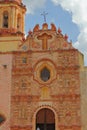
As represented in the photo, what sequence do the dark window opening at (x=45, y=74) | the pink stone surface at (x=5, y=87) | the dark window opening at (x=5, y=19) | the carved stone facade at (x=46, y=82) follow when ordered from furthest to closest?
the dark window opening at (x=5, y=19) → the dark window opening at (x=45, y=74) → the pink stone surface at (x=5, y=87) → the carved stone facade at (x=46, y=82)

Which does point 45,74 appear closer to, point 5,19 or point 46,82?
point 46,82

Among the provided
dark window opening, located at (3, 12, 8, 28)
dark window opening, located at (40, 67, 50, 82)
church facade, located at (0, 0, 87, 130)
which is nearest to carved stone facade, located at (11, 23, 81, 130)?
church facade, located at (0, 0, 87, 130)

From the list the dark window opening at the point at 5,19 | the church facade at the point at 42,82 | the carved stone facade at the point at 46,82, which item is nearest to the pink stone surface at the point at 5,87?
the church facade at the point at 42,82

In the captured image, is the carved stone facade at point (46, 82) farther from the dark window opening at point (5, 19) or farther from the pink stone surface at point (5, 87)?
the dark window opening at point (5, 19)

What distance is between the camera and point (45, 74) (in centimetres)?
2605

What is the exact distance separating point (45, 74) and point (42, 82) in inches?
31.9

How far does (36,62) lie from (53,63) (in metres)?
1.30

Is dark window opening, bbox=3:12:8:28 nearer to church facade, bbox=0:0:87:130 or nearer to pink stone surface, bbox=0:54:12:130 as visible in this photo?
church facade, bbox=0:0:87:130

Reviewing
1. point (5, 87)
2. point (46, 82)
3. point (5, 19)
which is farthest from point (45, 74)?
point (5, 19)

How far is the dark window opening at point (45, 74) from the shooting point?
25828mm

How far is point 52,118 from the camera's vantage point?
24969 mm

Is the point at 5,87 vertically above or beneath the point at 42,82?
beneath

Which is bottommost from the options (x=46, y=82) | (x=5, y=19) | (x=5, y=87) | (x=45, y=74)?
(x=5, y=87)

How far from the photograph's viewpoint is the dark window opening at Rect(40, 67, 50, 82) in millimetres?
25828
